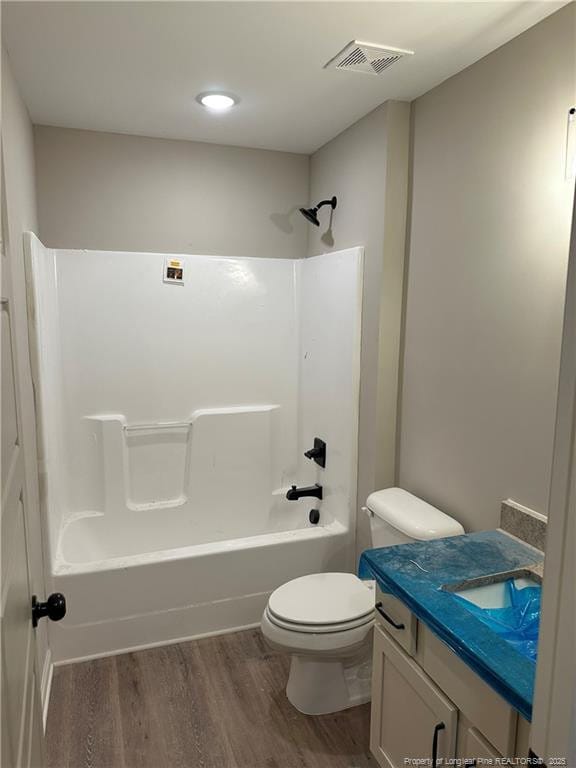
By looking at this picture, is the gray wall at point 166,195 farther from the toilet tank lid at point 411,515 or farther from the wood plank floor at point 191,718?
the wood plank floor at point 191,718

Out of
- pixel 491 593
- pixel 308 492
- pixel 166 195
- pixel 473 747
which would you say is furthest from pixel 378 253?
pixel 473 747

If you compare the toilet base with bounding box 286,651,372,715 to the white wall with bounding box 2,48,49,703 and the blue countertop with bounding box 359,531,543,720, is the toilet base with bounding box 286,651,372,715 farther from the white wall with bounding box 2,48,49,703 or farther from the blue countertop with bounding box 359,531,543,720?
the white wall with bounding box 2,48,49,703

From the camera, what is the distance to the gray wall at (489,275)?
1.69 m

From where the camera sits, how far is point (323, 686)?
2146 millimetres

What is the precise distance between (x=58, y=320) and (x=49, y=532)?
43.5 inches

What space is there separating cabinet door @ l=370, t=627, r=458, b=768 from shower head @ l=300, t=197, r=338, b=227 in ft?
6.91

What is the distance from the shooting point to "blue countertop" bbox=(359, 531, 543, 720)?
1.15 m

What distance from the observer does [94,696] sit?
89.2 inches

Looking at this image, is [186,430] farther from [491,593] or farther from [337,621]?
[491,593]

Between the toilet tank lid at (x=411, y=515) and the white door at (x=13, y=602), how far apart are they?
134 cm

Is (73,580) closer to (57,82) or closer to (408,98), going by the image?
(57,82)

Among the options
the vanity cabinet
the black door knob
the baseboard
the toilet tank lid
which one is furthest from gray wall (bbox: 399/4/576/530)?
the baseboard

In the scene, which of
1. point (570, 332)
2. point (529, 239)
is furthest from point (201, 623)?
point (570, 332)

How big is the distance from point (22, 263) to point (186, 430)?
1.33m
